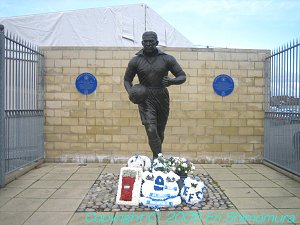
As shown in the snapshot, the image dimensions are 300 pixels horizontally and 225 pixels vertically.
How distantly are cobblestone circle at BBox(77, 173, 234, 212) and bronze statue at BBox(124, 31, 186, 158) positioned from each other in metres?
0.94

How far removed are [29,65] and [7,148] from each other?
197cm

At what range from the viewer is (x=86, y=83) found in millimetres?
6984

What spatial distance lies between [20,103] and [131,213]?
343cm

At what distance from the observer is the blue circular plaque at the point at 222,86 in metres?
7.01

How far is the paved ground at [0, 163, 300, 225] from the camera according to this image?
3.52m

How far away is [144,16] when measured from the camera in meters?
12.4

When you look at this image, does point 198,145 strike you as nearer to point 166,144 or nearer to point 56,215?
point 166,144

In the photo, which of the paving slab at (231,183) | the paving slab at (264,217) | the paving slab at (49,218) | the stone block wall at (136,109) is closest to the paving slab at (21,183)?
the paving slab at (49,218)

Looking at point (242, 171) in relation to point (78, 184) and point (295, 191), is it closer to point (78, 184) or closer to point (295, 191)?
point (295, 191)

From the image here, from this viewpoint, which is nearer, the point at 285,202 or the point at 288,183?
the point at 285,202

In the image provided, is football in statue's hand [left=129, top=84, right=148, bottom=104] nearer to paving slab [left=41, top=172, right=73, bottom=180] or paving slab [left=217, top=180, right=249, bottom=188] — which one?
paving slab [left=217, top=180, right=249, bottom=188]

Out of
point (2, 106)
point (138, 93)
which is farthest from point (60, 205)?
point (2, 106)

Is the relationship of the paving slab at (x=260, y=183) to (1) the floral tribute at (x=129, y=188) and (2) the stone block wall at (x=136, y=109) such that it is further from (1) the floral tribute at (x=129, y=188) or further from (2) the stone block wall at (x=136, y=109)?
(1) the floral tribute at (x=129, y=188)

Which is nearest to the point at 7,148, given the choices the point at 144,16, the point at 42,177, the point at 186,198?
the point at 42,177
